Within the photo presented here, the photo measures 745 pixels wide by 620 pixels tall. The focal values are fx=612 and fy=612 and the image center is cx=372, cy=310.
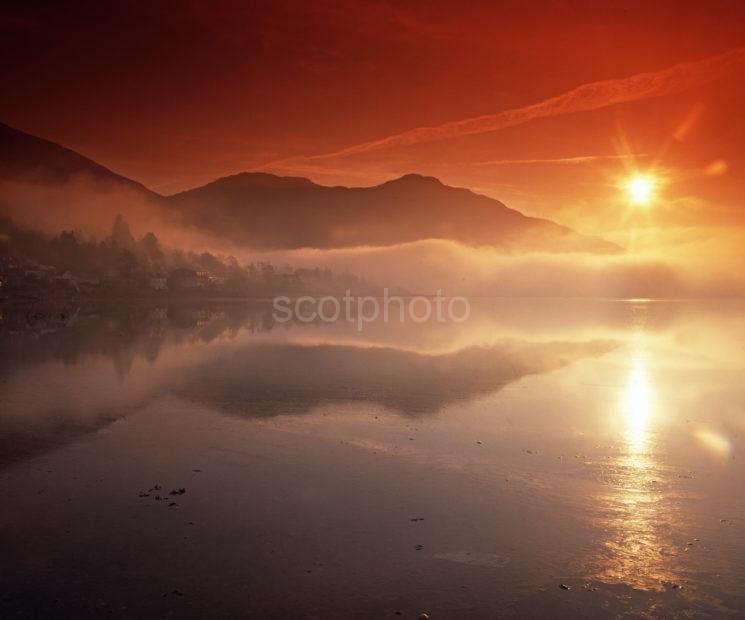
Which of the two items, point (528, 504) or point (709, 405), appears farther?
point (709, 405)

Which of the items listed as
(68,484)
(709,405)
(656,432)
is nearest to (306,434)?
(68,484)

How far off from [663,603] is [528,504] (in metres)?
6.60

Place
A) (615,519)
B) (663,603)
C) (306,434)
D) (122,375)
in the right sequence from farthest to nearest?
(122,375), (306,434), (615,519), (663,603)

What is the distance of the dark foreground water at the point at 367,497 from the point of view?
14.4 meters

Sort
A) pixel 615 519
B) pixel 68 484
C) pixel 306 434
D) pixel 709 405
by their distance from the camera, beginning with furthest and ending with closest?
pixel 709 405
pixel 306 434
pixel 68 484
pixel 615 519

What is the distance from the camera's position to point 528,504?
2042cm

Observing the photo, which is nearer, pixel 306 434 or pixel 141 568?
pixel 141 568

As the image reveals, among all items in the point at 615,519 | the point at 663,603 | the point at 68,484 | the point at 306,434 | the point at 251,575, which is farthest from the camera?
the point at 306,434

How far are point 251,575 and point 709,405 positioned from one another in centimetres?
3392

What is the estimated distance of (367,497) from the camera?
68.2ft

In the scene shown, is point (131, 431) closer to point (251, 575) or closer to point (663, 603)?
point (251, 575)

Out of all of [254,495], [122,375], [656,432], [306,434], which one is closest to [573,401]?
[656,432]

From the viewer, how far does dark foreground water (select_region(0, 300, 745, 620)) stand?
47.3 feet

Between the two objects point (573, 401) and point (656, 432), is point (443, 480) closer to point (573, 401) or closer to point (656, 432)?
point (656, 432)
